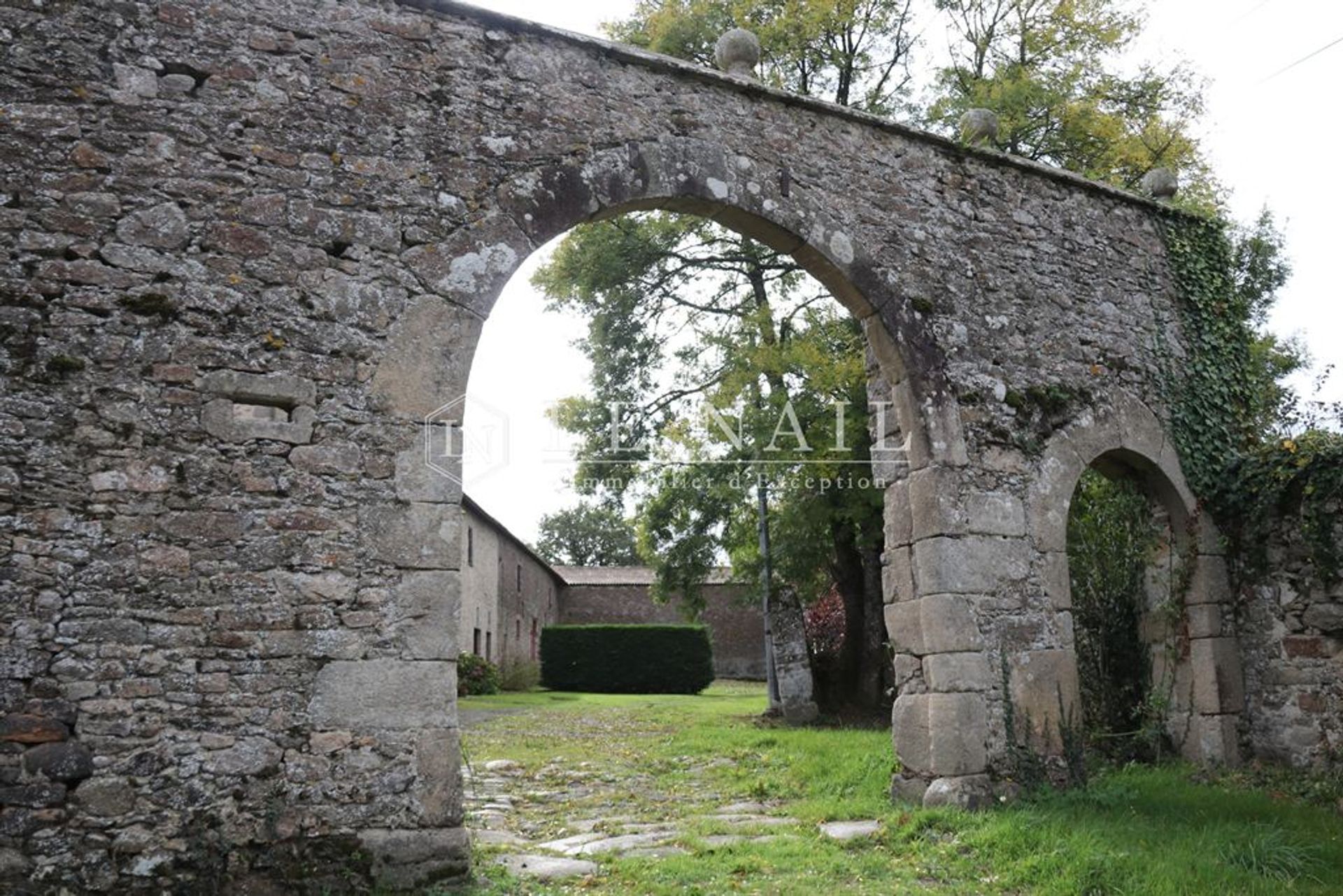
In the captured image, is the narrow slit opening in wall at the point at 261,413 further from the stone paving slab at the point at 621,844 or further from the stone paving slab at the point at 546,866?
the stone paving slab at the point at 621,844

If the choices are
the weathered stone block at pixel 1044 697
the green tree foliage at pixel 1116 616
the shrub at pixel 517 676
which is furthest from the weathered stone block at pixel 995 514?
the shrub at pixel 517 676

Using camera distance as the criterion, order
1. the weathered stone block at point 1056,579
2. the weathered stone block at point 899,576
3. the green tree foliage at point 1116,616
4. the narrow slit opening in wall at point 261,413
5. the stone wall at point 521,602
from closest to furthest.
Answer: 1. the narrow slit opening in wall at point 261,413
2. the weathered stone block at point 899,576
3. the weathered stone block at point 1056,579
4. the green tree foliage at point 1116,616
5. the stone wall at point 521,602

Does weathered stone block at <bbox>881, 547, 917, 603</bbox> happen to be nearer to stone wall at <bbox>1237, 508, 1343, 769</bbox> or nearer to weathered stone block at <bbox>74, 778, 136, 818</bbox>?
stone wall at <bbox>1237, 508, 1343, 769</bbox>

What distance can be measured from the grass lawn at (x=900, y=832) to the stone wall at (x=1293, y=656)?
2.69 feet

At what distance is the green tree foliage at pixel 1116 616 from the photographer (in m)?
8.06

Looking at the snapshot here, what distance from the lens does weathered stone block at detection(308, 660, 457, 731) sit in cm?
470

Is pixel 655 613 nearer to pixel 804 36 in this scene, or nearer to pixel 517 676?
pixel 517 676

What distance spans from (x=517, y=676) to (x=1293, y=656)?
1691 cm

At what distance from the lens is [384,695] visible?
4.78 m

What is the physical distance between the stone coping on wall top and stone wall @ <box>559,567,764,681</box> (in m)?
20.8

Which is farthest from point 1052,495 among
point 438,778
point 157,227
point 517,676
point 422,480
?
point 517,676

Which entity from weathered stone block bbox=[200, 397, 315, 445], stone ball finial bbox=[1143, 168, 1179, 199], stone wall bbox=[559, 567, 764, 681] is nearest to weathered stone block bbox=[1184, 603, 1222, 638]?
stone ball finial bbox=[1143, 168, 1179, 199]

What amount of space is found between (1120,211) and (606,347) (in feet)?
23.8

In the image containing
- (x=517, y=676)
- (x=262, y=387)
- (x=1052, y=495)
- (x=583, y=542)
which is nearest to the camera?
(x=262, y=387)
